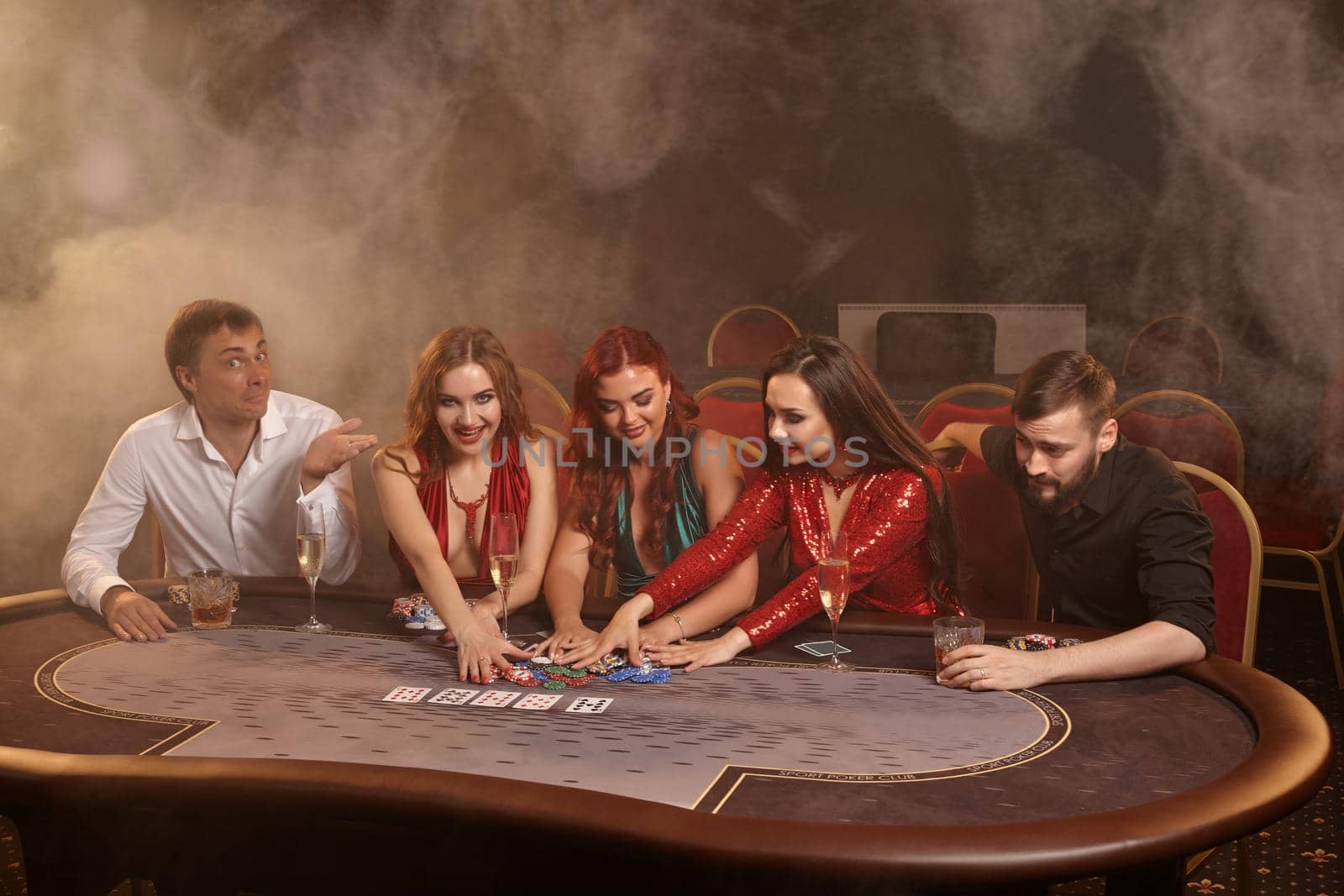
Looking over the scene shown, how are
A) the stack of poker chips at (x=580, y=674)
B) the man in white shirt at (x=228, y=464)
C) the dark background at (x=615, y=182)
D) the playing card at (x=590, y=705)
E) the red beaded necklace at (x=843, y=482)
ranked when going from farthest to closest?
the dark background at (x=615, y=182) < the man in white shirt at (x=228, y=464) < the red beaded necklace at (x=843, y=482) < the stack of poker chips at (x=580, y=674) < the playing card at (x=590, y=705)

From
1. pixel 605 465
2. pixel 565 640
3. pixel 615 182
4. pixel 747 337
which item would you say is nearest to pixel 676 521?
pixel 605 465

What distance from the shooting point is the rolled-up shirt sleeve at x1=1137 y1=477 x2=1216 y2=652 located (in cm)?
158

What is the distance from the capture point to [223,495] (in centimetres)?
255

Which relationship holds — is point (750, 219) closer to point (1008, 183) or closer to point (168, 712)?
point (1008, 183)

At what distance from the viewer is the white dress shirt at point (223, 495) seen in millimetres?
2363

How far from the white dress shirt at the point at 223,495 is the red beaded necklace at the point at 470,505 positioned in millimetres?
319

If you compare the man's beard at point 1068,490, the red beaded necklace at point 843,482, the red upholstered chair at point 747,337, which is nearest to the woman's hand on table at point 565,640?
the red beaded necklace at point 843,482

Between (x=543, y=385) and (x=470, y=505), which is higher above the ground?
(x=543, y=385)

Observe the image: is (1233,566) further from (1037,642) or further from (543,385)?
(543,385)

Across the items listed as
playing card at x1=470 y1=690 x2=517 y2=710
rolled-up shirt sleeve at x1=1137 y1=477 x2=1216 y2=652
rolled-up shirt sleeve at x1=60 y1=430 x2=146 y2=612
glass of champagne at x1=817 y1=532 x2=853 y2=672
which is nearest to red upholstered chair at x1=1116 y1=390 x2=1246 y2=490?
rolled-up shirt sleeve at x1=1137 y1=477 x2=1216 y2=652

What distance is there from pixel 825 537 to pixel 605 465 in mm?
471

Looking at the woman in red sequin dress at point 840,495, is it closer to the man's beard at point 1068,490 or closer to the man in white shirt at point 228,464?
the man's beard at point 1068,490

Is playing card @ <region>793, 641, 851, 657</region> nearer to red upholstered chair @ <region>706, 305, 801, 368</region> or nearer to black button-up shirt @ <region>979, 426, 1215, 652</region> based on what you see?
black button-up shirt @ <region>979, 426, 1215, 652</region>

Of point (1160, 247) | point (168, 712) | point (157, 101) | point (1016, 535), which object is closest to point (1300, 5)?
point (1016, 535)
